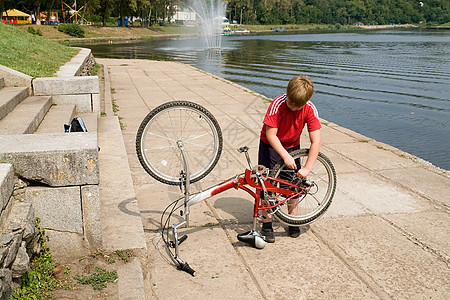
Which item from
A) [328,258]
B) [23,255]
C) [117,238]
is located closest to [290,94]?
[328,258]

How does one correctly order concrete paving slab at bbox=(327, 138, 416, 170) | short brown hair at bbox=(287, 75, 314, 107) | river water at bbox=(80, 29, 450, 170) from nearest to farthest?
1. short brown hair at bbox=(287, 75, 314, 107)
2. concrete paving slab at bbox=(327, 138, 416, 170)
3. river water at bbox=(80, 29, 450, 170)

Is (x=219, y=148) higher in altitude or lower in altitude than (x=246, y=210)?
higher

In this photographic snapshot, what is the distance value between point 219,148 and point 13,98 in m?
3.78

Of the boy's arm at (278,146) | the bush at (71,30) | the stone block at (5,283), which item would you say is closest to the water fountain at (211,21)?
the bush at (71,30)

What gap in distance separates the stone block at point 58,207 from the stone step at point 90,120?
126 inches

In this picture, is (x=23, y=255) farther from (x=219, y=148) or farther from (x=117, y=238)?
(x=219, y=148)

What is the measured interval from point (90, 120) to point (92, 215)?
3854mm

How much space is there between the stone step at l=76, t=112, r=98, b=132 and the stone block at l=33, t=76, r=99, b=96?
16.9 inches

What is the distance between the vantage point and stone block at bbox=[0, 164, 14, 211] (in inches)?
113

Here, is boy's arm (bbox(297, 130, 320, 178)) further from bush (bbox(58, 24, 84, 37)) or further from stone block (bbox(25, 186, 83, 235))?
bush (bbox(58, 24, 84, 37))

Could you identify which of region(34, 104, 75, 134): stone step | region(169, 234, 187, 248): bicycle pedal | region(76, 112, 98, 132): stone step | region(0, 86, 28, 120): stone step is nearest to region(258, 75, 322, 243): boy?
region(169, 234, 187, 248): bicycle pedal

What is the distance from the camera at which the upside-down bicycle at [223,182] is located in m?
3.72

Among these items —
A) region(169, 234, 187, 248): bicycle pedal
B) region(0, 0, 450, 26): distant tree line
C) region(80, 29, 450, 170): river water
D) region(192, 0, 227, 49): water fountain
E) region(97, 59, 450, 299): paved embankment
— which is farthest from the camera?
region(0, 0, 450, 26): distant tree line

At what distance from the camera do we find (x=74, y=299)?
→ 2.96 meters
